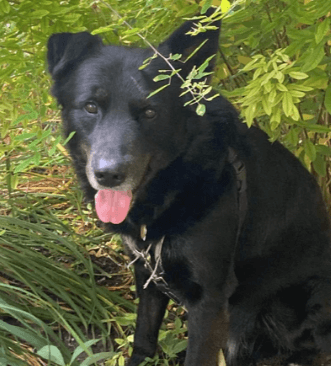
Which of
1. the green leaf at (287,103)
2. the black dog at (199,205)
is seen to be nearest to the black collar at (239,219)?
the black dog at (199,205)

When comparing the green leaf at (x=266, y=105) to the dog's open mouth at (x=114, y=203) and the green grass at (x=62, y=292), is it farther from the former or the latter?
the green grass at (x=62, y=292)

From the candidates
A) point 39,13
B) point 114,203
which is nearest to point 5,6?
point 39,13

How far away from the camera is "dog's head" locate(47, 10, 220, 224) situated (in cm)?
183

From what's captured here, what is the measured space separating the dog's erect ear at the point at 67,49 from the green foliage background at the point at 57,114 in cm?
9

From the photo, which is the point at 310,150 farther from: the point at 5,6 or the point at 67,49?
the point at 5,6

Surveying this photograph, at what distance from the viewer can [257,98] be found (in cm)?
167

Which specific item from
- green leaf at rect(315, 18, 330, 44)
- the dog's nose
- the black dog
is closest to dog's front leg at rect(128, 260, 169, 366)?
the black dog

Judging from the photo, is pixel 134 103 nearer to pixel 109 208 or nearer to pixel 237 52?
pixel 109 208

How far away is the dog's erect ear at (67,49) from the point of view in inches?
75.9

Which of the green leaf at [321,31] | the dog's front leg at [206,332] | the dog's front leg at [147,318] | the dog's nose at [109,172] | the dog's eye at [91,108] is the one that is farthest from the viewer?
the dog's front leg at [147,318]

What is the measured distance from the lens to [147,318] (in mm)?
2398

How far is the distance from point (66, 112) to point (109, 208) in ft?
1.19

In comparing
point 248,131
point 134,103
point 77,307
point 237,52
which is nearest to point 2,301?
point 77,307

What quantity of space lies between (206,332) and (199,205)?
46 cm
